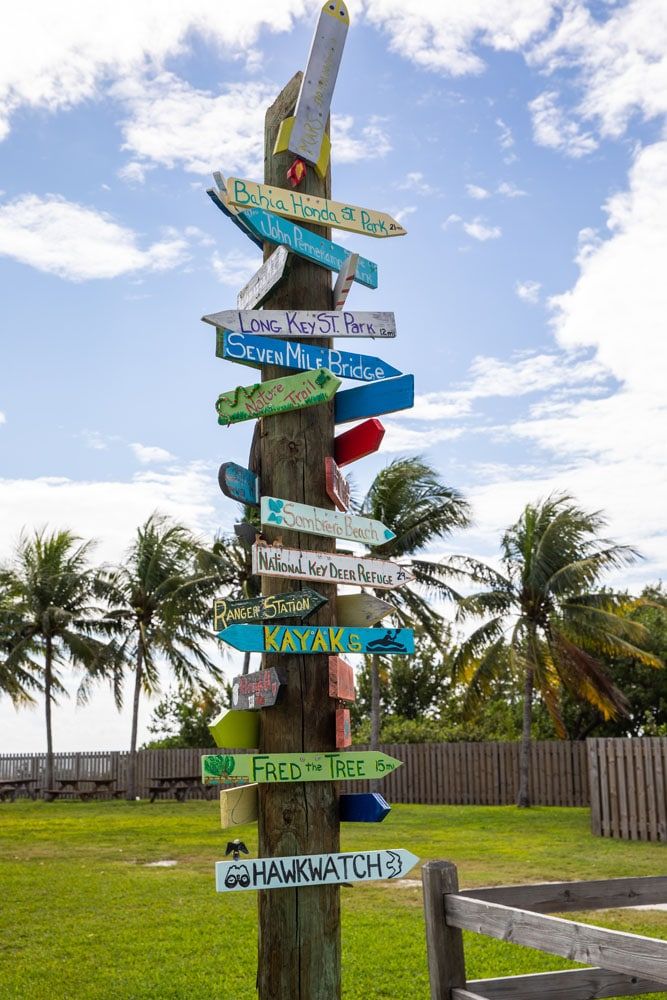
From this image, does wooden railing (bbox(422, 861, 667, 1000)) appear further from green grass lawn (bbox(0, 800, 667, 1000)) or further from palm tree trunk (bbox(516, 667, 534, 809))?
palm tree trunk (bbox(516, 667, 534, 809))

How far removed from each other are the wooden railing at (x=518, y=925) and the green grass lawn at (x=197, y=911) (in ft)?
8.22

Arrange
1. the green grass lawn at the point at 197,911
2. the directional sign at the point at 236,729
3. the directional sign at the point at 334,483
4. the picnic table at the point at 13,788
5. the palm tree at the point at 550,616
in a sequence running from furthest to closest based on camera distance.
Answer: the picnic table at the point at 13,788
the palm tree at the point at 550,616
the green grass lawn at the point at 197,911
the directional sign at the point at 334,483
the directional sign at the point at 236,729

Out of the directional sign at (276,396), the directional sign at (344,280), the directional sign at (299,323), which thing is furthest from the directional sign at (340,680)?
the directional sign at (344,280)

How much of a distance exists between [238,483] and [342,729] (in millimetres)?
1121

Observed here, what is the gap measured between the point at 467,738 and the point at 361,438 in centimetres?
3125

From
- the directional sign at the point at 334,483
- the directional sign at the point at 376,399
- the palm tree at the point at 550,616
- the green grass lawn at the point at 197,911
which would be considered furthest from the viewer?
the palm tree at the point at 550,616

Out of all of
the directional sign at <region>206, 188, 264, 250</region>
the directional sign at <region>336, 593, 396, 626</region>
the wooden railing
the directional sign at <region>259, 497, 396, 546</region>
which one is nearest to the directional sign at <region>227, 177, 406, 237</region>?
the directional sign at <region>206, 188, 264, 250</region>

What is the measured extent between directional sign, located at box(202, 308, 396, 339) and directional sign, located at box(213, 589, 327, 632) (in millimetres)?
1181

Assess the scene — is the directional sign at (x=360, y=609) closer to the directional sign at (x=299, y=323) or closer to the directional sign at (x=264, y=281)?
the directional sign at (x=299, y=323)

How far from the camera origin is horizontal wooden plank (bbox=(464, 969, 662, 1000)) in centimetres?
430

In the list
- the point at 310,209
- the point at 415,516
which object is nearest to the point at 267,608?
the point at 310,209

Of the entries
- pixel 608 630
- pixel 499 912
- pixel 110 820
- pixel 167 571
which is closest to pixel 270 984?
pixel 499 912

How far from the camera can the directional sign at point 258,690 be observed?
4.09 meters

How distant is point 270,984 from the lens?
158 inches
